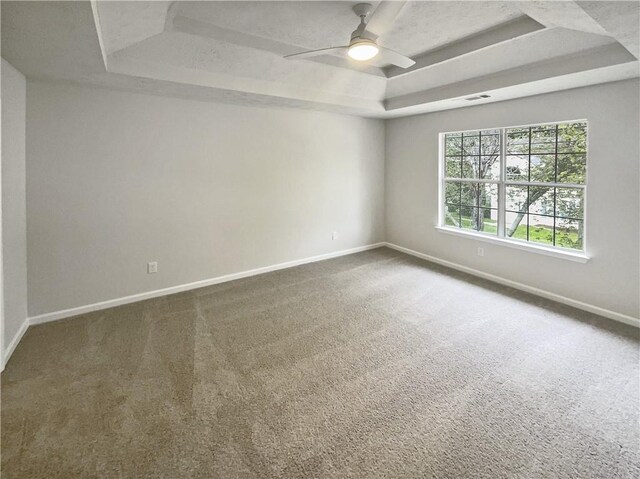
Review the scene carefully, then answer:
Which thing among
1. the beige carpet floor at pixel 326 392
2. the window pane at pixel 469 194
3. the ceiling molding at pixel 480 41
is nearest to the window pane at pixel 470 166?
the window pane at pixel 469 194

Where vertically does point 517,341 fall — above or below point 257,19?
below

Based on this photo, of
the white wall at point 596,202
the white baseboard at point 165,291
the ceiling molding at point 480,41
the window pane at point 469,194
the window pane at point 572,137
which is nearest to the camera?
the ceiling molding at point 480,41

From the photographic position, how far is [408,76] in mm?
4051

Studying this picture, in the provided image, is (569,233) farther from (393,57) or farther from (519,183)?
(393,57)

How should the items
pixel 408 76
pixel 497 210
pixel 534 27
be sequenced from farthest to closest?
pixel 497 210 → pixel 408 76 → pixel 534 27

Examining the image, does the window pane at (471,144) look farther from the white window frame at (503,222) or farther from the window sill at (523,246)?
the window sill at (523,246)

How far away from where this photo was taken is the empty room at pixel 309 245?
1873mm

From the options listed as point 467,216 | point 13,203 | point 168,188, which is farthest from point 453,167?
point 13,203

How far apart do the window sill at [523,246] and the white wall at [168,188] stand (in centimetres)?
172

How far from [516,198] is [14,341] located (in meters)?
5.36

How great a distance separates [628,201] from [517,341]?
5.66 ft

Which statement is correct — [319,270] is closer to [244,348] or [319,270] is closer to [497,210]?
[244,348]

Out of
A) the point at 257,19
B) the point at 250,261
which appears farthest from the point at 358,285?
the point at 257,19

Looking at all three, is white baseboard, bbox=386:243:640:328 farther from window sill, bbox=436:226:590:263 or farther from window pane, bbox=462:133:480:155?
window pane, bbox=462:133:480:155
